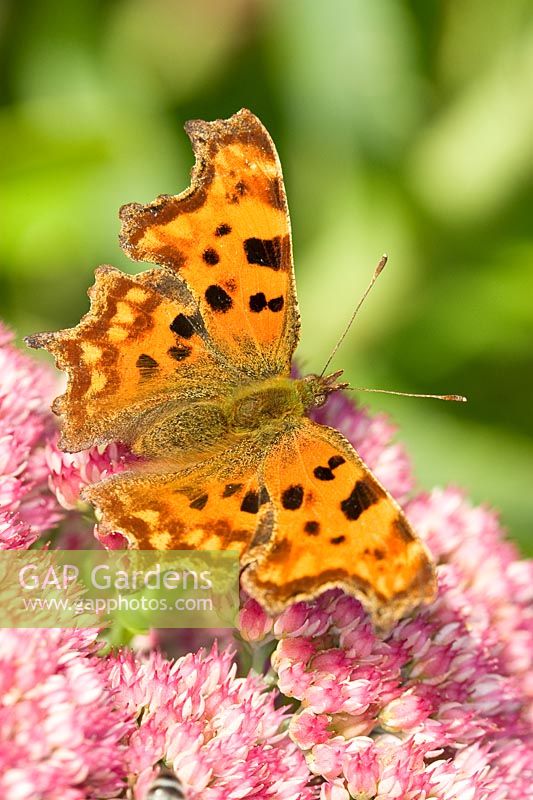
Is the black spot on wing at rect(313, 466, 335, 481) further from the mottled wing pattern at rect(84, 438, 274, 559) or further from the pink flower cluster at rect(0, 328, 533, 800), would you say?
the pink flower cluster at rect(0, 328, 533, 800)

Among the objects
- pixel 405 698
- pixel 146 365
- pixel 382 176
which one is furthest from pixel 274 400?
pixel 382 176

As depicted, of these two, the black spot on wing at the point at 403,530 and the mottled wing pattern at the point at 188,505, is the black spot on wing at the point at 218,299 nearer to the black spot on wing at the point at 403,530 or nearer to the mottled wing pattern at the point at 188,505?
the mottled wing pattern at the point at 188,505

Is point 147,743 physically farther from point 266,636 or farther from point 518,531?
point 518,531

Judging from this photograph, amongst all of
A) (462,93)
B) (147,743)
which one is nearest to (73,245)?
(462,93)

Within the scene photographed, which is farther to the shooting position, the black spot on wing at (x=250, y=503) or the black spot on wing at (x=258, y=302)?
the black spot on wing at (x=258, y=302)

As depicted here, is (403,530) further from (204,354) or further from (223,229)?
Answer: (223,229)

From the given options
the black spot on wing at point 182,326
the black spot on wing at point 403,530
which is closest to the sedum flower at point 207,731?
the black spot on wing at point 403,530
